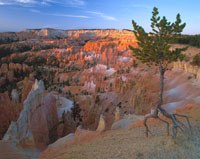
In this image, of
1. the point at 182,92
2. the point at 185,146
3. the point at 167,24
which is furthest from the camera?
the point at 182,92

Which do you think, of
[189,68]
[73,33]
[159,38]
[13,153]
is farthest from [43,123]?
[73,33]

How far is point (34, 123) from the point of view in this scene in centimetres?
1695

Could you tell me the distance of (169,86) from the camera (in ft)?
104

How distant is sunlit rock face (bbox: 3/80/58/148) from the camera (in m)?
13.9

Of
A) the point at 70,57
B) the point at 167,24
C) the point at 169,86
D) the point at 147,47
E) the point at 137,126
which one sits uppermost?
the point at 167,24

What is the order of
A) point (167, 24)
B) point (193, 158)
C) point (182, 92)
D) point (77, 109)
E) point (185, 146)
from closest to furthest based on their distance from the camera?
point (193, 158) → point (185, 146) → point (167, 24) → point (182, 92) → point (77, 109)

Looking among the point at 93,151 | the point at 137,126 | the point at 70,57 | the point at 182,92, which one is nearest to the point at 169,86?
the point at 182,92

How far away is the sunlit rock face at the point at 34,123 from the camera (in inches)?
545

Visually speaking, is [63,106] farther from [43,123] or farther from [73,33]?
[73,33]

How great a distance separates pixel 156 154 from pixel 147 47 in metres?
4.76

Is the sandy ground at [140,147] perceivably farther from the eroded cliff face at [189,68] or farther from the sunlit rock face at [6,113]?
the eroded cliff face at [189,68]

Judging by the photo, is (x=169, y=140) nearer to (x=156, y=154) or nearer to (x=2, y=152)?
(x=156, y=154)

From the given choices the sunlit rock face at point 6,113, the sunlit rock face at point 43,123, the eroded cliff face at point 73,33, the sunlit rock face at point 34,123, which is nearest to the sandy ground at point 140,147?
the sunlit rock face at point 34,123

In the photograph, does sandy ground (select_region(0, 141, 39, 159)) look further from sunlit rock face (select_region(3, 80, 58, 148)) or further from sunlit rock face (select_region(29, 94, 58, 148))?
sunlit rock face (select_region(29, 94, 58, 148))
